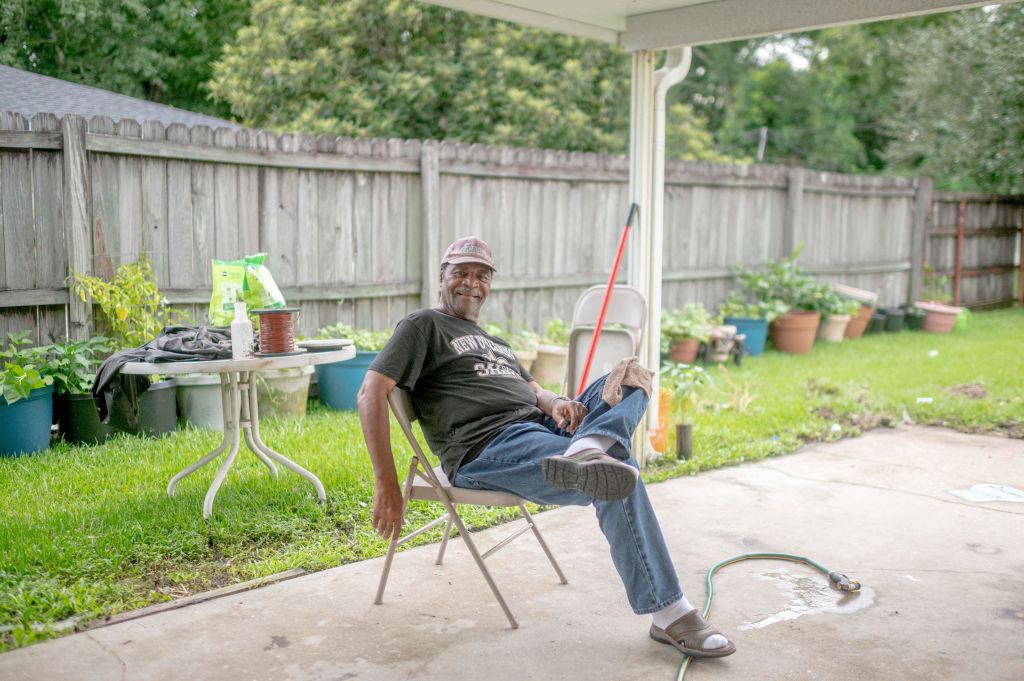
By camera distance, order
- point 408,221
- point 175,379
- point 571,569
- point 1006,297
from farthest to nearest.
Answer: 1. point 1006,297
2. point 408,221
3. point 175,379
4. point 571,569

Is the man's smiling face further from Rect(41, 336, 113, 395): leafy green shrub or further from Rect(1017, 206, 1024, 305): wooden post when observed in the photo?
Rect(1017, 206, 1024, 305): wooden post

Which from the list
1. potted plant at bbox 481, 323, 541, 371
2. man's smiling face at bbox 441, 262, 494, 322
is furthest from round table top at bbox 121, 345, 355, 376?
potted plant at bbox 481, 323, 541, 371

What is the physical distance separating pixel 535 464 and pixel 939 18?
2032 centimetres

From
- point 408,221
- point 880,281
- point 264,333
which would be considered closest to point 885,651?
point 264,333

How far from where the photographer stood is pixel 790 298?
10406mm

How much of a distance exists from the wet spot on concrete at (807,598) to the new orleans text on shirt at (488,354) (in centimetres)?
127

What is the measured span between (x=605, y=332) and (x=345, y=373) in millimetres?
2321

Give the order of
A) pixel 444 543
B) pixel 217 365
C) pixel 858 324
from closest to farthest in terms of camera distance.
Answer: pixel 444 543 → pixel 217 365 → pixel 858 324

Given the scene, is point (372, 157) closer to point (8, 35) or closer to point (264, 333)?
point (264, 333)

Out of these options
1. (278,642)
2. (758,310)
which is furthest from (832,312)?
(278,642)

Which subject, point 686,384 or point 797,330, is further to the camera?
point 797,330

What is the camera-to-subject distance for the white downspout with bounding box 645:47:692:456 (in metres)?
5.29

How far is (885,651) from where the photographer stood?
10.3 feet

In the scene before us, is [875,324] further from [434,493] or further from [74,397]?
[434,493]
